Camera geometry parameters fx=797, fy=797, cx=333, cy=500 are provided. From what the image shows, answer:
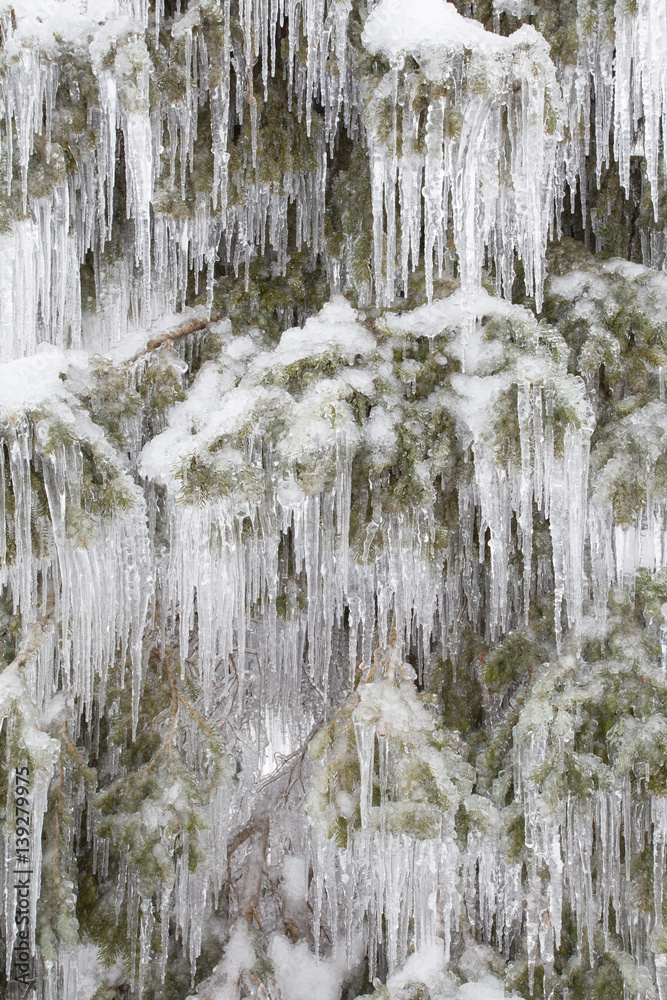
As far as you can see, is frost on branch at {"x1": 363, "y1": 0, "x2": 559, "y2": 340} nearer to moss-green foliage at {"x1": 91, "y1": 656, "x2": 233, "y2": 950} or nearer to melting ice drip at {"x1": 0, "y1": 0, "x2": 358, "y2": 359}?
melting ice drip at {"x1": 0, "y1": 0, "x2": 358, "y2": 359}

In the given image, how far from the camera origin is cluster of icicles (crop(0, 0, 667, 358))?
2617 mm

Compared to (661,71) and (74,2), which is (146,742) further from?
(661,71)

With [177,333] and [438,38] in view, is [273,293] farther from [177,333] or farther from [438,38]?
[438,38]

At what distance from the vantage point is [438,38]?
2504mm

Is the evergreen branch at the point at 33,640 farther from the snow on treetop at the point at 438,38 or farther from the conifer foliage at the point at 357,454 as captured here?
the snow on treetop at the point at 438,38

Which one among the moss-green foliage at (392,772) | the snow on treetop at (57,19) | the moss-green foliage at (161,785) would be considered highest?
the snow on treetop at (57,19)

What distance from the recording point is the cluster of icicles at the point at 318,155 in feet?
8.59

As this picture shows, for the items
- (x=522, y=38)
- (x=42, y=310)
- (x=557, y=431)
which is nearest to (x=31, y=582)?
(x=42, y=310)

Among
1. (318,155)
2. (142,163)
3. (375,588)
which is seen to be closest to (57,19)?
(142,163)

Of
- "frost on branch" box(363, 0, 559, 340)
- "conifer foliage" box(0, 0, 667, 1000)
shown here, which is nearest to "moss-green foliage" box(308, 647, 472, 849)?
"conifer foliage" box(0, 0, 667, 1000)

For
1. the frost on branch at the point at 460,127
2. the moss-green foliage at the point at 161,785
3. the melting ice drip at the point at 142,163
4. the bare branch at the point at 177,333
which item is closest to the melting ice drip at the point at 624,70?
the frost on branch at the point at 460,127

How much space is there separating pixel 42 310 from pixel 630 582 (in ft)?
8.03

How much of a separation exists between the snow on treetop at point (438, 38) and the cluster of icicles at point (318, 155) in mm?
15

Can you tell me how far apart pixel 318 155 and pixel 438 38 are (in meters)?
0.89
